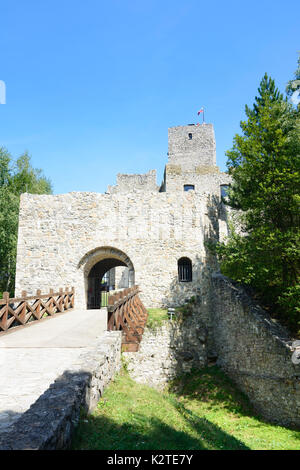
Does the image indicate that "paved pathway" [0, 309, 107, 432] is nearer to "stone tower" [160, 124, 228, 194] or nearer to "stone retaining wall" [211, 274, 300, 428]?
"stone retaining wall" [211, 274, 300, 428]

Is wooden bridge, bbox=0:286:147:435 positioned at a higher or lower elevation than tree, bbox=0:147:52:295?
lower

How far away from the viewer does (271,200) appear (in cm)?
898

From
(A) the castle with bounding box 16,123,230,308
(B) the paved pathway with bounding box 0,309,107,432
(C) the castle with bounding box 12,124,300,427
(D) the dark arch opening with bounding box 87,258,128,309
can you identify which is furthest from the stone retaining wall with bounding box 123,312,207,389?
(D) the dark arch opening with bounding box 87,258,128,309

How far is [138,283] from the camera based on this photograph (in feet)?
40.4

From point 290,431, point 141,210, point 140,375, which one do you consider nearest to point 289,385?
point 290,431

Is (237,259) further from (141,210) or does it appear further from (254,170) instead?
(141,210)

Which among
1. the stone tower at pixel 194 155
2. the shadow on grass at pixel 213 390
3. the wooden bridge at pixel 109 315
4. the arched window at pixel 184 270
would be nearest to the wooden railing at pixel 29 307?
the wooden bridge at pixel 109 315

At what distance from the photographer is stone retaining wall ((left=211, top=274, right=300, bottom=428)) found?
7.41 metres

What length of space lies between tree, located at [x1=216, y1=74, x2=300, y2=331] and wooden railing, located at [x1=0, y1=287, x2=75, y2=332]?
624 cm

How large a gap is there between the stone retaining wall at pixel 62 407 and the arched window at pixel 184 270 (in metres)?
7.88

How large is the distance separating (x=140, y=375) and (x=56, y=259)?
587cm

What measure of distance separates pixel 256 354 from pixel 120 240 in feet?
22.5

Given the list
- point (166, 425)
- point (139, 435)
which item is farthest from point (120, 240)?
point (139, 435)
